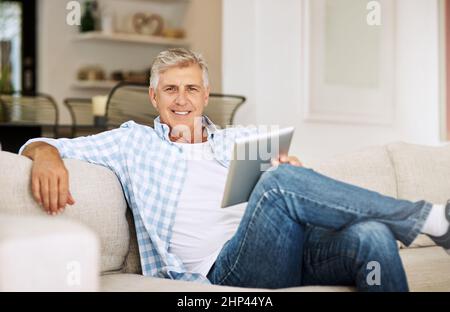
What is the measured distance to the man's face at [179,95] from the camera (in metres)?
2.07

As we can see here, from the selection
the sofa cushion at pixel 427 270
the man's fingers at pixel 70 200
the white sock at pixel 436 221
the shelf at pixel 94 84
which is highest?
the shelf at pixel 94 84

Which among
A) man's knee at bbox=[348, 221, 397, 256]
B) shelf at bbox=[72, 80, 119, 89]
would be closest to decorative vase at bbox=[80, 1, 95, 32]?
shelf at bbox=[72, 80, 119, 89]

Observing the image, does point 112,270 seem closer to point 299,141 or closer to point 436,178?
point 436,178

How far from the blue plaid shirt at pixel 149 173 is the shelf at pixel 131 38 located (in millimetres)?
3682

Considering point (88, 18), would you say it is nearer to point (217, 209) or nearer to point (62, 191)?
point (217, 209)

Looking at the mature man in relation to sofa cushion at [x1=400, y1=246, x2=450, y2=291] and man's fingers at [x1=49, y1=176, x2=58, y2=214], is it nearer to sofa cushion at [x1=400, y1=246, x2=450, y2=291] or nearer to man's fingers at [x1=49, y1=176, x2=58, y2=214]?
man's fingers at [x1=49, y1=176, x2=58, y2=214]

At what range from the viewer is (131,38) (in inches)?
225

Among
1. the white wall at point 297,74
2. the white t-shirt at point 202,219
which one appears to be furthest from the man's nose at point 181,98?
the white wall at point 297,74

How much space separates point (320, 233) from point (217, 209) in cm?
32

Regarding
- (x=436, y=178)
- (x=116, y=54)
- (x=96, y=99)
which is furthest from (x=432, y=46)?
(x=116, y=54)

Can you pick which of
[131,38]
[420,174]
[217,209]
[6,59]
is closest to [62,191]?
[217,209]

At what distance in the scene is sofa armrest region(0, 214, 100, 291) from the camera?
46.1 inches

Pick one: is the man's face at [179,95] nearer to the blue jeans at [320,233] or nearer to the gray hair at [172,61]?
the gray hair at [172,61]
